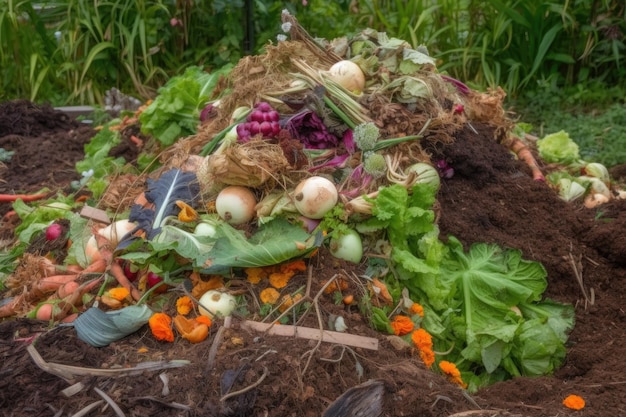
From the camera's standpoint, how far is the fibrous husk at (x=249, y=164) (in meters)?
3.38

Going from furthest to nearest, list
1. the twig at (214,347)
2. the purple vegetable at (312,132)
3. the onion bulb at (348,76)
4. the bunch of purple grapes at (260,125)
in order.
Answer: the onion bulb at (348,76) < the purple vegetable at (312,132) < the bunch of purple grapes at (260,125) < the twig at (214,347)

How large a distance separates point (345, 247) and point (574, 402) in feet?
3.75

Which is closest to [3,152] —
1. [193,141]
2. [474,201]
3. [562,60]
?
[193,141]

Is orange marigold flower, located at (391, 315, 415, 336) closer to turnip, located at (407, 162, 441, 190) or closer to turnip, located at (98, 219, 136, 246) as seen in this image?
turnip, located at (407, 162, 441, 190)

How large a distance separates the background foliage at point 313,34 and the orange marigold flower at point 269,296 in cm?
427

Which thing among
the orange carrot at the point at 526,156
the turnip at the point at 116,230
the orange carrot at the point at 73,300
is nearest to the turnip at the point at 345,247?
the turnip at the point at 116,230

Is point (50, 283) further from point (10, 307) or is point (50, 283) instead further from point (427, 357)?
point (427, 357)

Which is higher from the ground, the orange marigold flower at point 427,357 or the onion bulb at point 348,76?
the onion bulb at point 348,76

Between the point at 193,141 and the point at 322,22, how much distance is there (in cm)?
389

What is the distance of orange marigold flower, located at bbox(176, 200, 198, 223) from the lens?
3.43 meters

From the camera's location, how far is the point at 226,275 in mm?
3225

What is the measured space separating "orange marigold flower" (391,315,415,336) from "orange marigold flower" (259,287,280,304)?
0.52 m

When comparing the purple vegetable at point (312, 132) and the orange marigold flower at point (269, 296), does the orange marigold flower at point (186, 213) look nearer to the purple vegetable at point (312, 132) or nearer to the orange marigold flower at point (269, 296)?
the orange marigold flower at point (269, 296)

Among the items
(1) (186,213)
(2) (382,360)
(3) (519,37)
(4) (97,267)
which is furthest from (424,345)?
(3) (519,37)
